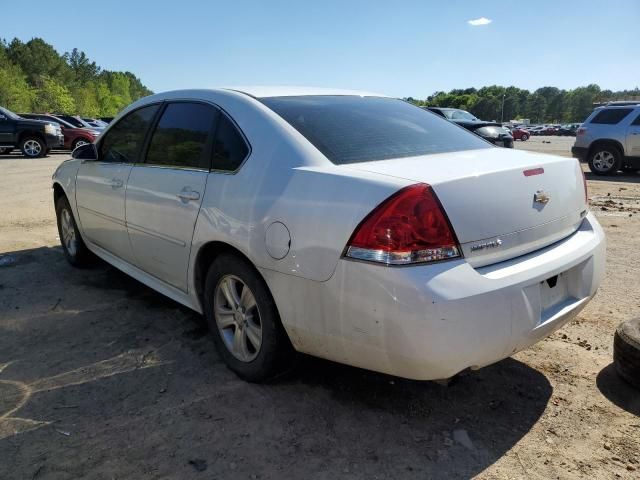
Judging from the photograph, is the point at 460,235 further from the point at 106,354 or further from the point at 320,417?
the point at 106,354

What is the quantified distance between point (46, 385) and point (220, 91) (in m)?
1.97

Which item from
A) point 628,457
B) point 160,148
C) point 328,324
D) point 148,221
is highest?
point 160,148

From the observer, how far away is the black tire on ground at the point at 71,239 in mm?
4934

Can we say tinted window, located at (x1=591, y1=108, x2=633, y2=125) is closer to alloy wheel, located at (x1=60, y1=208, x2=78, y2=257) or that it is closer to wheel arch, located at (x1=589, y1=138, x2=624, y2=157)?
wheel arch, located at (x1=589, y1=138, x2=624, y2=157)

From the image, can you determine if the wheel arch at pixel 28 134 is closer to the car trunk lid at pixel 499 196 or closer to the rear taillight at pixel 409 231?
the car trunk lid at pixel 499 196

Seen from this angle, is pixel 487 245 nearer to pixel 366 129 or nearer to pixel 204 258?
pixel 366 129

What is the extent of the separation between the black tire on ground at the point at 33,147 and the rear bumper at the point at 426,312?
1855 centimetres

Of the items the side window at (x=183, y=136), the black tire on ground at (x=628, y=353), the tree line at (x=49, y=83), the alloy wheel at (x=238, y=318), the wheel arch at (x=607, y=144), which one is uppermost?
the tree line at (x=49, y=83)

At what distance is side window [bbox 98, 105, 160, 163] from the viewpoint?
384cm

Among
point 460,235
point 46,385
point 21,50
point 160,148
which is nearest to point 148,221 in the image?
point 160,148

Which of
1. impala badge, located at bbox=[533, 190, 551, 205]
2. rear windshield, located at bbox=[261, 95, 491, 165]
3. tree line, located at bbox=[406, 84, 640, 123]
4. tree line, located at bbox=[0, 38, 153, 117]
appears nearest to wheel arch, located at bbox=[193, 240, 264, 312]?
rear windshield, located at bbox=[261, 95, 491, 165]

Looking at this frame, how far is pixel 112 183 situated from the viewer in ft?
13.1

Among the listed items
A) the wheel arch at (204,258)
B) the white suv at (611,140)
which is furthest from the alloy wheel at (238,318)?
the white suv at (611,140)

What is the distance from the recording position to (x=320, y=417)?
2.58 metres
